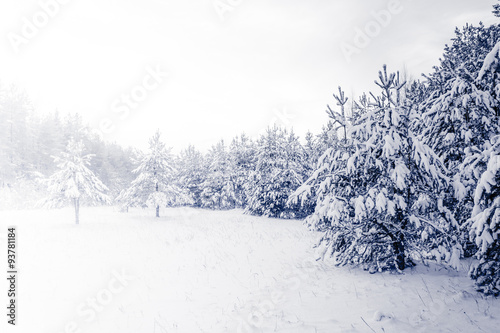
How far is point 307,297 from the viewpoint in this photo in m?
6.25

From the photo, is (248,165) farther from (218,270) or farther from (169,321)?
(169,321)

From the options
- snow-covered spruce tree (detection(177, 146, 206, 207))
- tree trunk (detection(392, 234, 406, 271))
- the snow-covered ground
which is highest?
snow-covered spruce tree (detection(177, 146, 206, 207))

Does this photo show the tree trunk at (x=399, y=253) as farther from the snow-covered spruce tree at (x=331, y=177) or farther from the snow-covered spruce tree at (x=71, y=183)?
the snow-covered spruce tree at (x=71, y=183)

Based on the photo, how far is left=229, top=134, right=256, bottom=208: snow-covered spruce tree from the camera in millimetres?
44875

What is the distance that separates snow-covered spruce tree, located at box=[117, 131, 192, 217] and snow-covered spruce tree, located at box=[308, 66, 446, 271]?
79.3 ft

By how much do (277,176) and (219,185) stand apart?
2076cm

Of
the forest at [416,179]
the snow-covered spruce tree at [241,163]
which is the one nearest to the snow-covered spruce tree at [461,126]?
the forest at [416,179]

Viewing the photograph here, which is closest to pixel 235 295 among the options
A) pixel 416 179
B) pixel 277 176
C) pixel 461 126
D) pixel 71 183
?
pixel 416 179

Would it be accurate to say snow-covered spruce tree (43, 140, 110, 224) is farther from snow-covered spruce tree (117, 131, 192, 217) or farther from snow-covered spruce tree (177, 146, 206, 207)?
snow-covered spruce tree (177, 146, 206, 207)

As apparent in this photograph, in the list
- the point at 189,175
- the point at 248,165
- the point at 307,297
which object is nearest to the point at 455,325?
the point at 307,297

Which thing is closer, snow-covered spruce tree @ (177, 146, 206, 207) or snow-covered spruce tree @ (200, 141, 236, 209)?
snow-covered spruce tree @ (200, 141, 236, 209)

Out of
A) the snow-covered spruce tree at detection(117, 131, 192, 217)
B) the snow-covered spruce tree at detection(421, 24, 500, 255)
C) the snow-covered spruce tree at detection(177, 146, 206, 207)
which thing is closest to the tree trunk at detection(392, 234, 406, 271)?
the snow-covered spruce tree at detection(421, 24, 500, 255)

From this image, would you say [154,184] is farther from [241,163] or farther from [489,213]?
[489,213]

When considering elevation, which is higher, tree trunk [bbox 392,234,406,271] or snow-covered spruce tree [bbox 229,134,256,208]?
snow-covered spruce tree [bbox 229,134,256,208]
